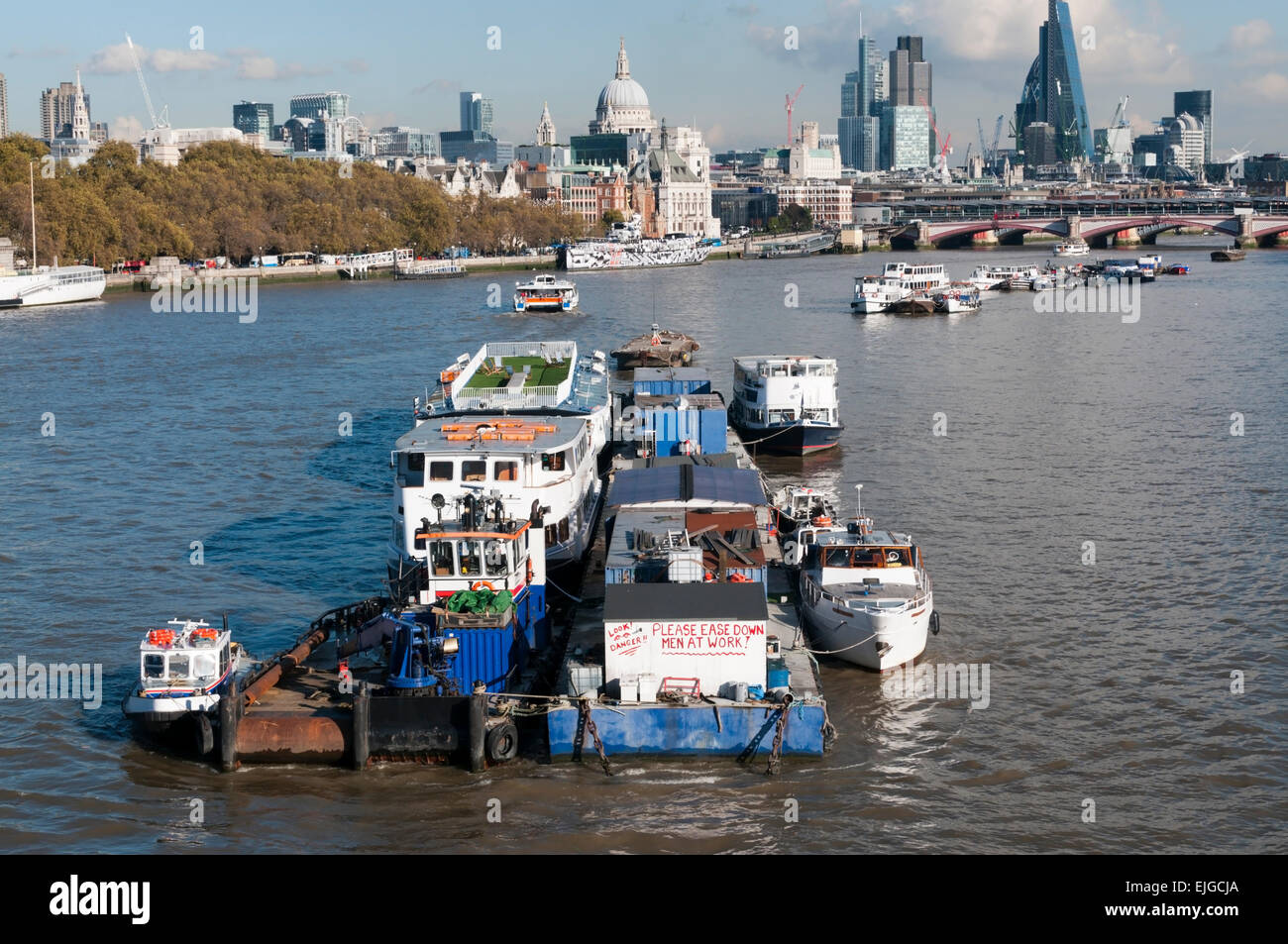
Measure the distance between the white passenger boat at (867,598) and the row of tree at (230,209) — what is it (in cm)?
8152

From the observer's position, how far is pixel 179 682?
16.4 metres

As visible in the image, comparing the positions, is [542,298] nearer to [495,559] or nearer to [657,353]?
[657,353]

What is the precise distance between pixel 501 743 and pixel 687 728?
1.95 metres

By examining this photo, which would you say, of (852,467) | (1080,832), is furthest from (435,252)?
(1080,832)

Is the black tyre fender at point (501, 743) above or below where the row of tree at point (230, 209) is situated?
below

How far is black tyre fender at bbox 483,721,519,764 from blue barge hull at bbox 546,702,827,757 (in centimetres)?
40

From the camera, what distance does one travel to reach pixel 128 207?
98750mm

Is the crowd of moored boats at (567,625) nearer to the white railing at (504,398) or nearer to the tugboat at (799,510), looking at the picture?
the tugboat at (799,510)

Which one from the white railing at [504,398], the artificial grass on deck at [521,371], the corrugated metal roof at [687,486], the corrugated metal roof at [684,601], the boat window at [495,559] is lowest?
the corrugated metal roof at [684,601]

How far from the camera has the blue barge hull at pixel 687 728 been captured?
16.0 meters

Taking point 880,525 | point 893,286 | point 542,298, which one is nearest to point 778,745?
point 880,525

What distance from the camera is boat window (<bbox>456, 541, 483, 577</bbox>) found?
1781 centimetres

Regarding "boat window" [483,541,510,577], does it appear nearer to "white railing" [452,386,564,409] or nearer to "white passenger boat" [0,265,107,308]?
"white railing" [452,386,564,409]

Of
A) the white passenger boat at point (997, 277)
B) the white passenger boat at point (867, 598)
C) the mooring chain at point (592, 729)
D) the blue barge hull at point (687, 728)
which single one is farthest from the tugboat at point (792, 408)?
the white passenger boat at point (997, 277)
